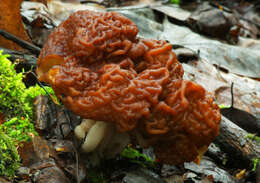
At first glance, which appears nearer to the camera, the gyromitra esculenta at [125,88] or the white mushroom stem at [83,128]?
the gyromitra esculenta at [125,88]

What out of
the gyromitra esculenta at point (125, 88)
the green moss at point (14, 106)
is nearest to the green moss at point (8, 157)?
the green moss at point (14, 106)

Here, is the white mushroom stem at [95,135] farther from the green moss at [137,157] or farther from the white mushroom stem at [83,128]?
the green moss at [137,157]

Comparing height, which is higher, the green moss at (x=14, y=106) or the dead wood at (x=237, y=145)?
the green moss at (x=14, y=106)

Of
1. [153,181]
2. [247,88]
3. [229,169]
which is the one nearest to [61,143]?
[153,181]

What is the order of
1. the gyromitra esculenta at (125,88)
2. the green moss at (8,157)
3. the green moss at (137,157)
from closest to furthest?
1. the green moss at (8,157)
2. the gyromitra esculenta at (125,88)
3. the green moss at (137,157)

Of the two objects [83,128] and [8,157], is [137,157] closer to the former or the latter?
[83,128]

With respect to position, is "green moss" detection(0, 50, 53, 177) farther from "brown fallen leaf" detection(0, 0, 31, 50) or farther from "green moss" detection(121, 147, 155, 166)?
"green moss" detection(121, 147, 155, 166)

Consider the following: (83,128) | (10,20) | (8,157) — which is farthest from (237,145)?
(10,20)

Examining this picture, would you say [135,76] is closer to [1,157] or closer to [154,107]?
[154,107]
